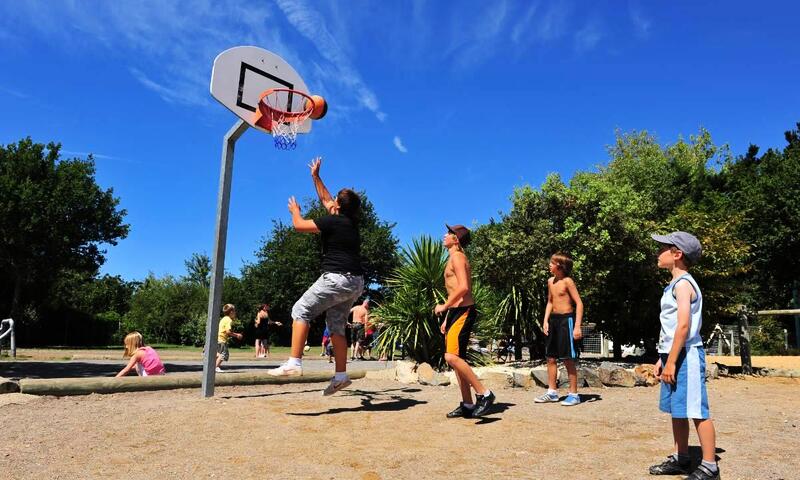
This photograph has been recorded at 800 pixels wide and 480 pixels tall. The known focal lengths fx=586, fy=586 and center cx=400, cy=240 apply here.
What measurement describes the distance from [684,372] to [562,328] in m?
3.23

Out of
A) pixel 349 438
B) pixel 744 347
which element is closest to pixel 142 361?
pixel 349 438

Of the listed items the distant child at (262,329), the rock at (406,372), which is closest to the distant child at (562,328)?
the rock at (406,372)

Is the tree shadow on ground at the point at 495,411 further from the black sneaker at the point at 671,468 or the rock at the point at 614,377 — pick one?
the rock at the point at 614,377

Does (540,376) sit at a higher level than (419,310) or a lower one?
lower

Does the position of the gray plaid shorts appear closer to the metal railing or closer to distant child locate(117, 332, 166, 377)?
distant child locate(117, 332, 166, 377)

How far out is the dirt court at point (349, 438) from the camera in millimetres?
3764

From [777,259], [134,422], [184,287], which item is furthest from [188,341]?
[134,422]

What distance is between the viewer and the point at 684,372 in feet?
12.0

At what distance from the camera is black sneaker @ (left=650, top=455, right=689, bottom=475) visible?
361cm

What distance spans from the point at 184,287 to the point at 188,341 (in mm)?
11166

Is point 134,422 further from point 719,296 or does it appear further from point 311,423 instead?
point 719,296

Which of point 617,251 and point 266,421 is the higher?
point 617,251

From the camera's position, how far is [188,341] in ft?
143

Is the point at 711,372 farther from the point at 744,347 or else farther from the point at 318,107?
the point at 318,107
